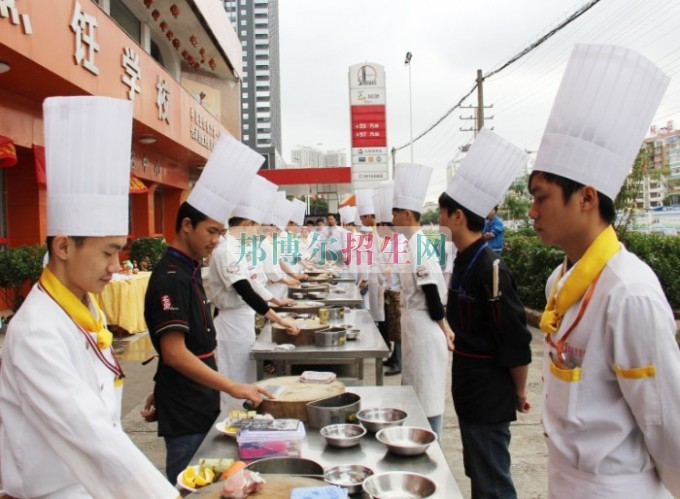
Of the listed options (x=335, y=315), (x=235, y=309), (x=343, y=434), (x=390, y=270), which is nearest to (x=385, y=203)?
(x=390, y=270)

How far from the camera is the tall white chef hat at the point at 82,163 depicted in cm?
140

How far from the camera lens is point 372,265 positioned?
716cm

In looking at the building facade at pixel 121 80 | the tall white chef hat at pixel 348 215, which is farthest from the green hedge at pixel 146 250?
the tall white chef hat at pixel 348 215

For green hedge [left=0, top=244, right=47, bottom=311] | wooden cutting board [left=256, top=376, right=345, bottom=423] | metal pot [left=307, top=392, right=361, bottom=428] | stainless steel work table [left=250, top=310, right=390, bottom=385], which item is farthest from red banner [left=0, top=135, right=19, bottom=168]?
metal pot [left=307, top=392, right=361, bottom=428]

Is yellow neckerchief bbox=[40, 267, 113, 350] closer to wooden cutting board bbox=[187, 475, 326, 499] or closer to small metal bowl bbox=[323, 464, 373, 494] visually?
wooden cutting board bbox=[187, 475, 326, 499]

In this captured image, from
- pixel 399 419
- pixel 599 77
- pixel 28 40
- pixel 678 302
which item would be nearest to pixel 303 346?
pixel 399 419

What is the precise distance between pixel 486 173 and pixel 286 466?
169 centimetres

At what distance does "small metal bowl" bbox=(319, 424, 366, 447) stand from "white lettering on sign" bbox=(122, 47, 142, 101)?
306 inches

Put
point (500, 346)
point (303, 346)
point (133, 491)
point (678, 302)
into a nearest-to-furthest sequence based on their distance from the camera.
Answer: point (133, 491), point (500, 346), point (303, 346), point (678, 302)

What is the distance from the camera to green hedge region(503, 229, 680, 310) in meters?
6.95

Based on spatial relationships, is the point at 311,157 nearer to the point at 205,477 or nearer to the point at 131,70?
the point at 131,70

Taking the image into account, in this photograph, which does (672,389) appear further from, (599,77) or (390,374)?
(390,374)

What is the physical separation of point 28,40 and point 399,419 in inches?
222

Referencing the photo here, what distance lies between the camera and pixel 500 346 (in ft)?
7.49
